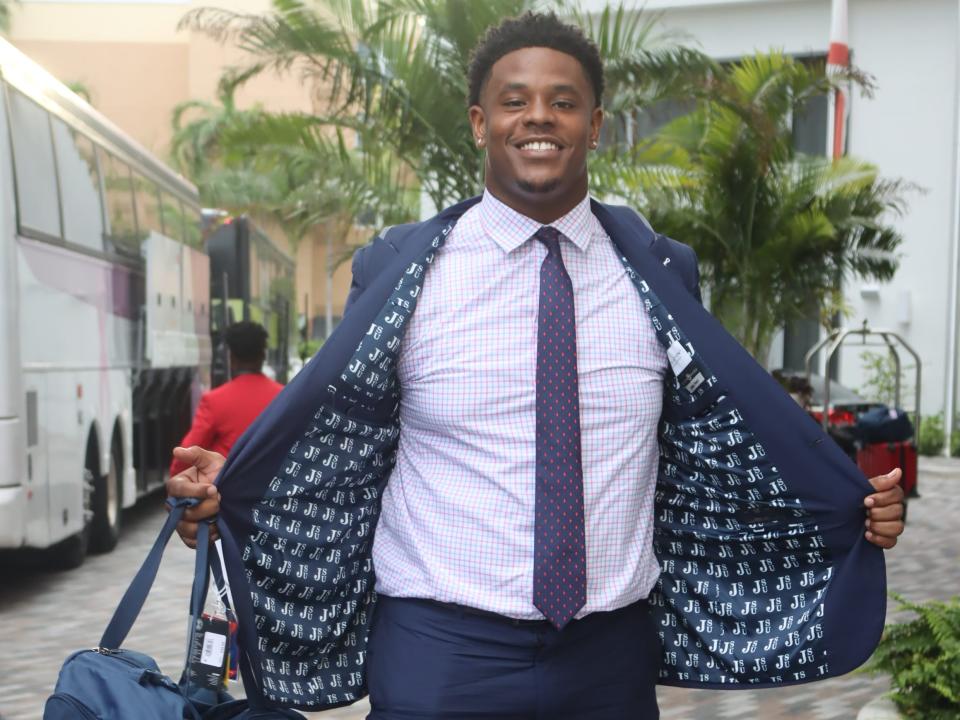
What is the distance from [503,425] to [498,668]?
0.42 meters

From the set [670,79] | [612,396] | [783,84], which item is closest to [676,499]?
[612,396]

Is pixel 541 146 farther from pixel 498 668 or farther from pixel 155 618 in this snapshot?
pixel 155 618

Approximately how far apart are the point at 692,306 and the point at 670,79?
33.6ft

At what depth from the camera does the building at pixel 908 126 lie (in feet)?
72.6

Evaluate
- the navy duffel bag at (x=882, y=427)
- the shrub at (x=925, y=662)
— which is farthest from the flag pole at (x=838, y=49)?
the shrub at (x=925, y=662)

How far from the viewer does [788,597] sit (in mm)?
2762

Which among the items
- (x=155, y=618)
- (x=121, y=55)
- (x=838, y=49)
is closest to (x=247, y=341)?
(x=155, y=618)

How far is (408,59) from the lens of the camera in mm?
12156

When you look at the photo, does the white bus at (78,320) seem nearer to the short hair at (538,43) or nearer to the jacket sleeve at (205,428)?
the jacket sleeve at (205,428)

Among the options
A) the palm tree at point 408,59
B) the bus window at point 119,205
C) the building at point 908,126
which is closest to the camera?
the bus window at point 119,205

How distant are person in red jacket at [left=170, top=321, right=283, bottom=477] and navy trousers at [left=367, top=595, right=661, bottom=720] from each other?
18.3 ft

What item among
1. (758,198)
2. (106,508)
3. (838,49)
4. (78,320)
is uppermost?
(838,49)

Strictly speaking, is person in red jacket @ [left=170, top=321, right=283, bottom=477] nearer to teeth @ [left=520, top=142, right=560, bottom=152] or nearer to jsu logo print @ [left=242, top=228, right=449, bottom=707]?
jsu logo print @ [left=242, top=228, right=449, bottom=707]

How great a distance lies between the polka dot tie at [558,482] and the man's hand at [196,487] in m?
0.59
